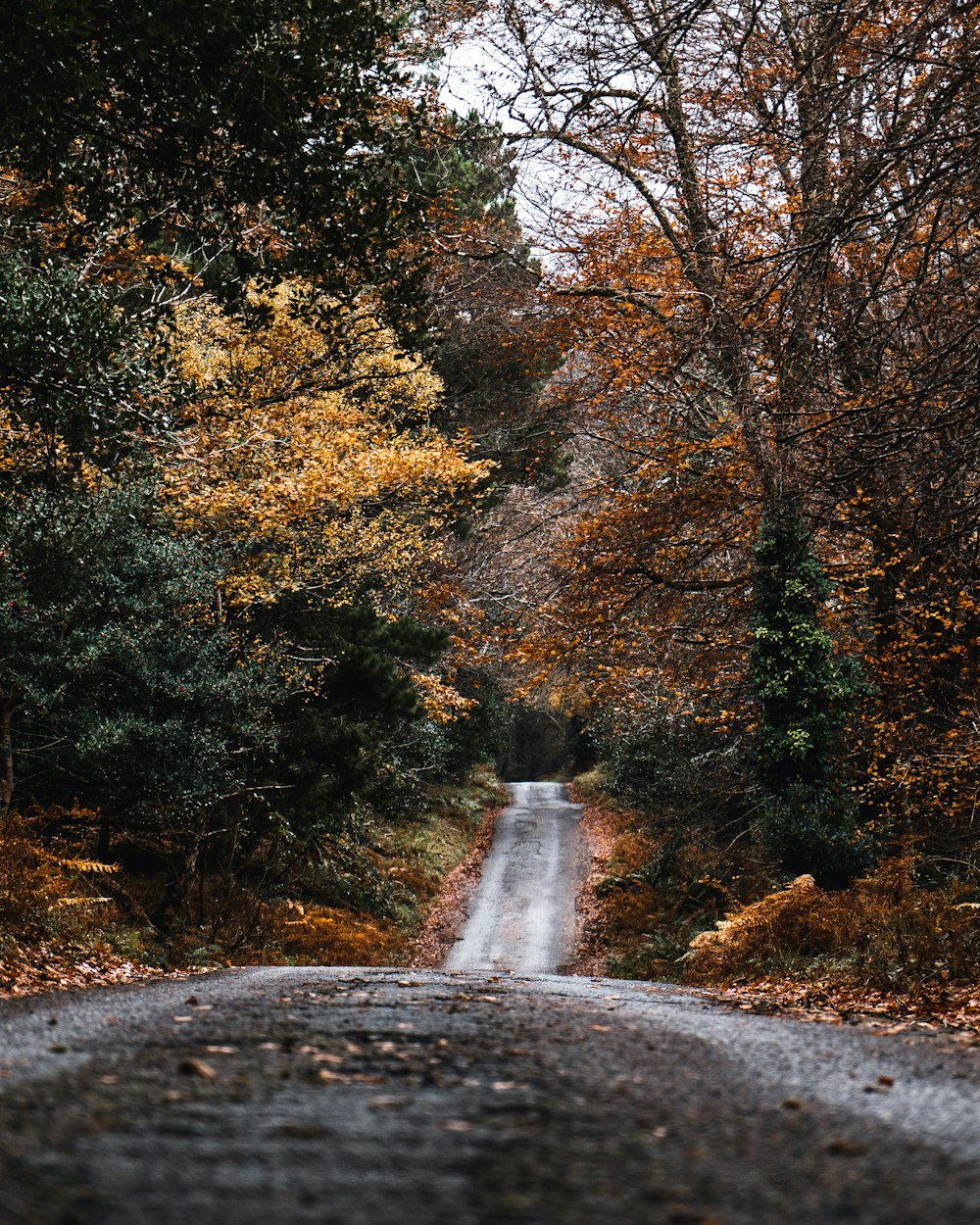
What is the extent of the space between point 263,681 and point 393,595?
24.3 ft

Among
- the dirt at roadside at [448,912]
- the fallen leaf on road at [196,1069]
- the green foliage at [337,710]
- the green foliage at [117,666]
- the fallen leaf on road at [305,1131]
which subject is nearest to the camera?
the fallen leaf on road at [305,1131]

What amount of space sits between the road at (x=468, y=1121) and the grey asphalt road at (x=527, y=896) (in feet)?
45.9

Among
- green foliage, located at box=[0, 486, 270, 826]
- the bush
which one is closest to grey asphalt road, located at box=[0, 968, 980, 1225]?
the bush

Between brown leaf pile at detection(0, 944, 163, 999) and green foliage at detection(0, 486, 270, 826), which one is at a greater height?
green foliage at detection(0, 486, 270, 826)

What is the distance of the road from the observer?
2.53m

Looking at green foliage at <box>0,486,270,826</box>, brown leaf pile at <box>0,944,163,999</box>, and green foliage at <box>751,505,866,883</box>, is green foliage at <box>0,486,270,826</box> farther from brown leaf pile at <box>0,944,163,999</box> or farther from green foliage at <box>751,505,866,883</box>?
green foliage at <box>751,505,866,883</box>

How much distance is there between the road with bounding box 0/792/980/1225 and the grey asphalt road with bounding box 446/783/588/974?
14.0 m

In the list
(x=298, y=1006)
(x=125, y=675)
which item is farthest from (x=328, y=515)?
(x=298, y=1006)

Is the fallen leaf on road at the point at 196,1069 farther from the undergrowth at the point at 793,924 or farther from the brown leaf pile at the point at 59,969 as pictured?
the undergrowth at the point at 793,924

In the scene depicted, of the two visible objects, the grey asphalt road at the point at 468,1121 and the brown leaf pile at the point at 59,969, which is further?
the brown leaf pile at the point at 59,969

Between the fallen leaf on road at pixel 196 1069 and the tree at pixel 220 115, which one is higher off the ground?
the tree at pixel 220 115

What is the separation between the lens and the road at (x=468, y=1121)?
2.53m

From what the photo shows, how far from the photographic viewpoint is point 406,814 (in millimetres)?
28172

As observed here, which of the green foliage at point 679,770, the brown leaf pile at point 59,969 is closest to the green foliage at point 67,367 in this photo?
the brown leaf pile at point 59,969
